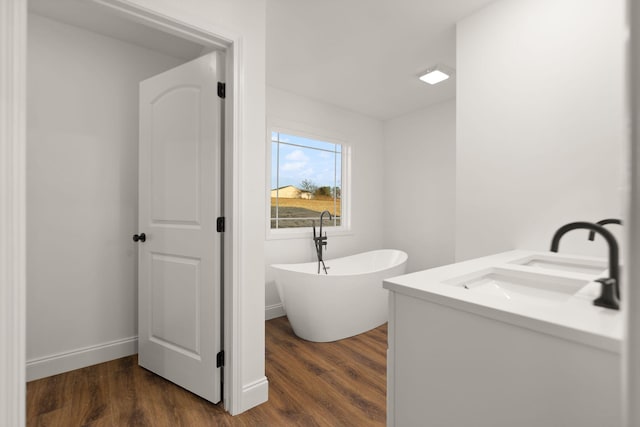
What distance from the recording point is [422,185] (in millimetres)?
4109

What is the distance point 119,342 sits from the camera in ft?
8.03

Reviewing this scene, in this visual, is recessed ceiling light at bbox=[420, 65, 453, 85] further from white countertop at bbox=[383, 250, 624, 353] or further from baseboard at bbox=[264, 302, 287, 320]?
baseboard at bbox=[264, 302, 287, 320]

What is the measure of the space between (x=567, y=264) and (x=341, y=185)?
2911 millimetres

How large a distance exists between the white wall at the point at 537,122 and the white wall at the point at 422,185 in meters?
1.74

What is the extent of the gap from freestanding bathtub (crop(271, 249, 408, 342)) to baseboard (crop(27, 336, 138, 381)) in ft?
4.11

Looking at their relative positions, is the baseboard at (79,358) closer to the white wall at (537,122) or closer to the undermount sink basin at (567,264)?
the white wall at (537,122)

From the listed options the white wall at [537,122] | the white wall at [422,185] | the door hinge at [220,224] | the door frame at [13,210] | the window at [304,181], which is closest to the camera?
the door frame at [13,210]

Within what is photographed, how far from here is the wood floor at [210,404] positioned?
5.65 ft

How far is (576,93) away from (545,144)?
0.90 ft

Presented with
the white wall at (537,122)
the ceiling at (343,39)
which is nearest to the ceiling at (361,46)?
the ceiling at (343,39)

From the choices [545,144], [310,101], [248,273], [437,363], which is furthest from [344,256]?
[437,363]

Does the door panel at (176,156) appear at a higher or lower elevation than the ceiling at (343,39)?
lower

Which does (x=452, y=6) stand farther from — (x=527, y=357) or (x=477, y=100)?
(x=527, y=357)

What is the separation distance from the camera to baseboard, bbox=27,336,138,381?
213cm
